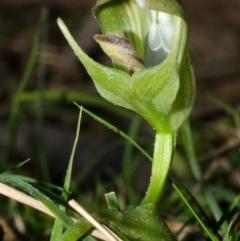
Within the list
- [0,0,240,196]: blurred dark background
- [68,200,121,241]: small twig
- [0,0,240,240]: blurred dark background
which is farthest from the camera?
[0,0,240,196]: blurred dark background

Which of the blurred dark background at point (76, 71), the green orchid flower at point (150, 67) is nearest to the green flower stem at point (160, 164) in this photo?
the green orchid flower at point (150, 67)

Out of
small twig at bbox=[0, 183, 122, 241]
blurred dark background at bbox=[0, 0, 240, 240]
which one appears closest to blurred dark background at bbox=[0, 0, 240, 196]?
blurred dark background at bbox=[0, 0, 240, 240]

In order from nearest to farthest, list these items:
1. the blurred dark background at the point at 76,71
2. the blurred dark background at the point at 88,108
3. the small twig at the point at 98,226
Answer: the small twig at the point at 98,226 → the blurred dark background at the point at 88,108 → the blurred dark background at the point at 76,71

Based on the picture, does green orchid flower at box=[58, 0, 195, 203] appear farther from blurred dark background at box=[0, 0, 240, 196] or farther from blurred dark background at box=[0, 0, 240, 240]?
blurred dark background at box=[0, 0, 240, 196]

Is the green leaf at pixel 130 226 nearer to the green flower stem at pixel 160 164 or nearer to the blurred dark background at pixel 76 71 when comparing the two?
the green flower stem at pixel 160 164

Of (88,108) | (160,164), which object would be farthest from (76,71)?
(160,164)

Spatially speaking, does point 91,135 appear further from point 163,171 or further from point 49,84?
point 163,171

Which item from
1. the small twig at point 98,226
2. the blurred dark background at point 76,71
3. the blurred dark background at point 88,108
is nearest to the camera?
the small twig at point 98,226

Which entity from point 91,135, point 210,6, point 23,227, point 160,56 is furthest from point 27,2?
point 160,56
